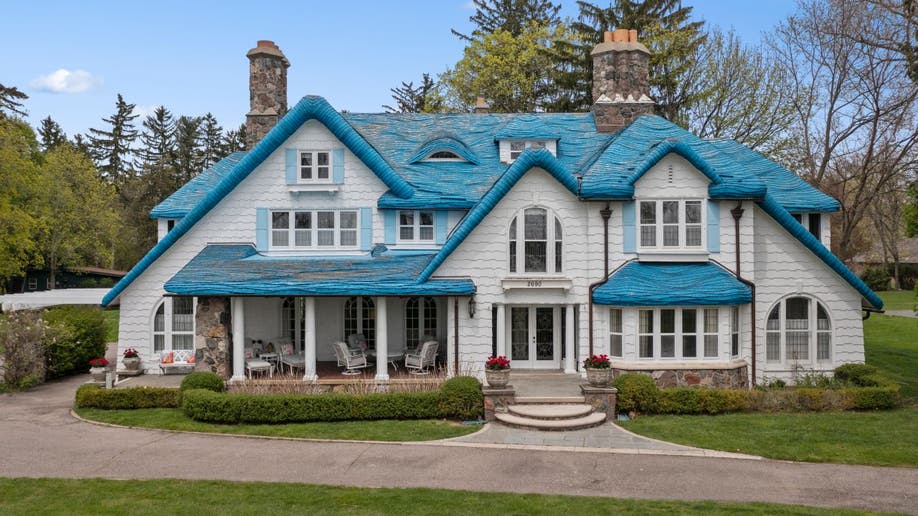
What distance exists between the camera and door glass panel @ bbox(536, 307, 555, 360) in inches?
792

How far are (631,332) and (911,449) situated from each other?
698cm

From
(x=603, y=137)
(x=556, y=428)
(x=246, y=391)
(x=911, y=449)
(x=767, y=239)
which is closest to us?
(x=911, y=449)

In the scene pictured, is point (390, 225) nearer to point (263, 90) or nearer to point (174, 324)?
point (174, 324)

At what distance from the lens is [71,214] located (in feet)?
163

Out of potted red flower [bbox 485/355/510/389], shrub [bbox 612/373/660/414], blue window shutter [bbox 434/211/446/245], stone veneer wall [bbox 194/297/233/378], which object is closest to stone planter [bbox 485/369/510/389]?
potted red flower [bbox 485/355/510/389]

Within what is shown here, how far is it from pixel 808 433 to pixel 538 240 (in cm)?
854

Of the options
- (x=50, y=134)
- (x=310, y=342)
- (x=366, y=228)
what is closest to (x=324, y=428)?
(x=310, y=342)

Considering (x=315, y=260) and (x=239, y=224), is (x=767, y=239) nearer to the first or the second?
(x=315, y=260)

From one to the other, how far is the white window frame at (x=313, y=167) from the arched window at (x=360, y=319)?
13.3 feet

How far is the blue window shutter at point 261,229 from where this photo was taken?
20.8m

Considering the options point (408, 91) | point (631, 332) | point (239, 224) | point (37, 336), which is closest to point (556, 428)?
point (631, 332)

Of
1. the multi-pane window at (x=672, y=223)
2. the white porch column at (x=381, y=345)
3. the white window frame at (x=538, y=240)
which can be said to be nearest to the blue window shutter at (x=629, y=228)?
the multi-pane window at (x=672, y=223)

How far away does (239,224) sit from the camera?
68.6 ft

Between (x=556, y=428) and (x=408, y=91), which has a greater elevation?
(x=408, y=91)
